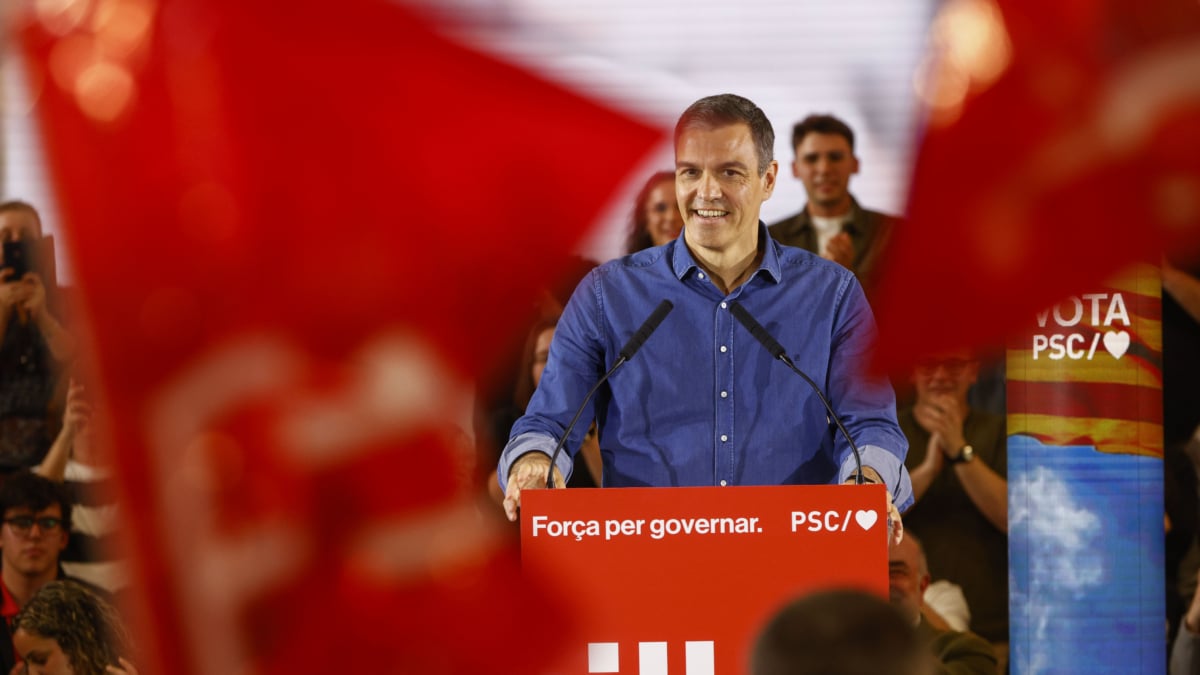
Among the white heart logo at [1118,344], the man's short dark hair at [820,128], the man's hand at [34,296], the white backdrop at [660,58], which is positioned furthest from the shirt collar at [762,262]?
the man's hand at [34,296]

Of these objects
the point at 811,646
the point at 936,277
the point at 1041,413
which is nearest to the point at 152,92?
the point at 936,277

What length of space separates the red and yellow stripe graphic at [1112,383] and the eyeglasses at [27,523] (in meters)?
2.45

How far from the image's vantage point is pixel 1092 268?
1.02ft

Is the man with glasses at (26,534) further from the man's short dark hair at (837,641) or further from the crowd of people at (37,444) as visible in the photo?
the man's short dark hair at (837,641)

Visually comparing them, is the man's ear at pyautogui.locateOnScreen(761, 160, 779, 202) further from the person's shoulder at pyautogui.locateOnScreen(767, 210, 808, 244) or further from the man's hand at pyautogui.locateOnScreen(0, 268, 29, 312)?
the man's hand at pyautogui.locateOnScreen(0, 268, 29, 312)

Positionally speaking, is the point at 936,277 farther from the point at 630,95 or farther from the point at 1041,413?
the point at 1041,413

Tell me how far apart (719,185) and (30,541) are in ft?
7.17

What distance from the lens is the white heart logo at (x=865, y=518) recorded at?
62.8 inches

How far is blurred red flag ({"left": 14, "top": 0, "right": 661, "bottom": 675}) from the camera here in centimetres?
33

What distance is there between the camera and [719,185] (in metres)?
2.16

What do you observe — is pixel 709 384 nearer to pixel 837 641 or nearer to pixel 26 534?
pixel 837 641

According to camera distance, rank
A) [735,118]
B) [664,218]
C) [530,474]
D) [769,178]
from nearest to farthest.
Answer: [530,474]
[735,118]
[769,178]
[664,218]

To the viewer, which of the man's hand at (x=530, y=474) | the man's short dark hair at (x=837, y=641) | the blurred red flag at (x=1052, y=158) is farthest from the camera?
the man's hand at (x=530, y=474)

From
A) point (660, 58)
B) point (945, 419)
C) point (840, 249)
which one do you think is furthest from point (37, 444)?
point (660, 58)
